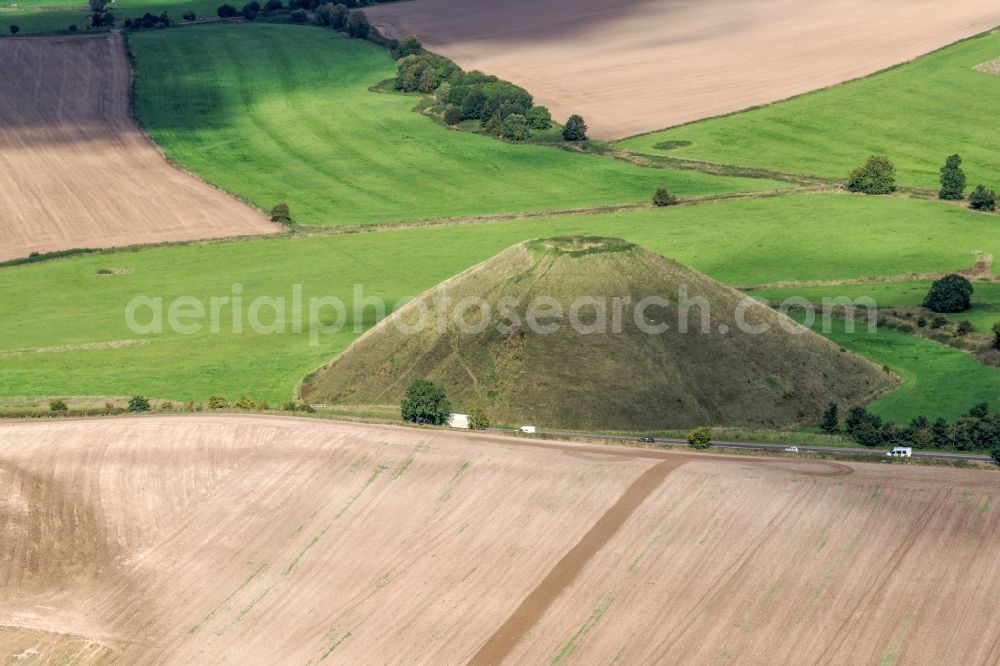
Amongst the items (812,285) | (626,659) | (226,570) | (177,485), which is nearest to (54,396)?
(177,485)

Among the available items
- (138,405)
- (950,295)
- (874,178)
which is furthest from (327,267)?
(874,178)

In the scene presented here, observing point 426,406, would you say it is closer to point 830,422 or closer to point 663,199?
point 830,422

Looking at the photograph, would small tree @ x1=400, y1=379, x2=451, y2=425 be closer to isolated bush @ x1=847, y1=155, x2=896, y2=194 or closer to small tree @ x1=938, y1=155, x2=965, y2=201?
isolated bush @ x1=847, y1=155, x2=896, y2=194

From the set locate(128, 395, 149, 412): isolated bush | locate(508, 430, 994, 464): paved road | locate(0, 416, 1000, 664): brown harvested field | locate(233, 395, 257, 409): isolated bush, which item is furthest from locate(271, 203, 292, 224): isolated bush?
locate(508, 430, 994, 464): paved road

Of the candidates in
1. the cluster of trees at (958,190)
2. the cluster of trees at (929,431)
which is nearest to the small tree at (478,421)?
the cluster of trees at (929,431)

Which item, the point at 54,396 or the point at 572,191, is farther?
the point at 572,191

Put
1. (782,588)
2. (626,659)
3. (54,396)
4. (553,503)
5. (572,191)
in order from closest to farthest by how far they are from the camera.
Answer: (626,659)
(782,588)
(553,503)
(54,396)
(572,191)

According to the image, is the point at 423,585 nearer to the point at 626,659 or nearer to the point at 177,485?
the point at 626,659
